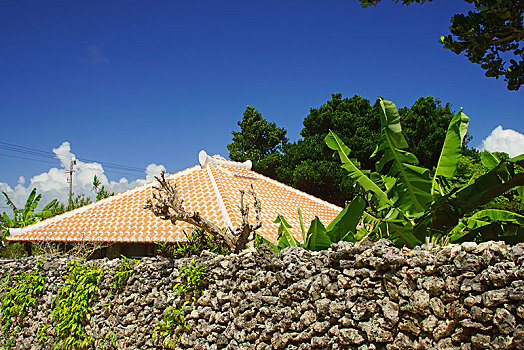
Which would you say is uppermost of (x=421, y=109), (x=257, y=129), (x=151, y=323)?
(x=257, y=129)

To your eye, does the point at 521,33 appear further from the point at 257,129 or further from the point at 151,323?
the point at 257,129

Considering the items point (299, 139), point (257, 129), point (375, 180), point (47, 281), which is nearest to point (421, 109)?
point (299, 139)

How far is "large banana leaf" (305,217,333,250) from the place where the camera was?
4.69 meters

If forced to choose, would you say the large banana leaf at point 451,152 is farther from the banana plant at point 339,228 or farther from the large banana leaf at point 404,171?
the banana plant at point 339,228

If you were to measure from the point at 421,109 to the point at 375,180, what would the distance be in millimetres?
20459

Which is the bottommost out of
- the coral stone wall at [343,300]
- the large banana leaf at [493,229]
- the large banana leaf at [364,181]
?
the coral stone wall at [343,300]

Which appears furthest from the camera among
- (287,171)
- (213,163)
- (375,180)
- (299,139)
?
(299,139)

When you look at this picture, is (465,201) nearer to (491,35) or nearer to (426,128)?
(491,35)

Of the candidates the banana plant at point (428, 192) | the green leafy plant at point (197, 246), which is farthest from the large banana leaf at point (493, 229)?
the green leafy plant at point (197, 246)

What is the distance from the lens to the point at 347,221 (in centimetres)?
470

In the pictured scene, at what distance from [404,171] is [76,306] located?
600 cm

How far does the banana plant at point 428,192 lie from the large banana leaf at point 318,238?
0.68 m

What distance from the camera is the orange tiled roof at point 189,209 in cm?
1081

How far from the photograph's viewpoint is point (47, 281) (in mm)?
7887
